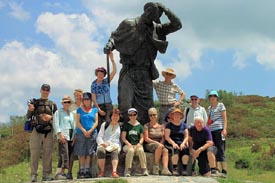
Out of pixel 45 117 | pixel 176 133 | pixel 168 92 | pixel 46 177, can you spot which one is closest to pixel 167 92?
pixel 168 92

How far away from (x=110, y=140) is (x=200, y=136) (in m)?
Result: 1.74

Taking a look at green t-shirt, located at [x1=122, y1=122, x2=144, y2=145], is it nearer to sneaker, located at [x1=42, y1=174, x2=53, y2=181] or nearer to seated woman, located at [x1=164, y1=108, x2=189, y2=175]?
seated woman, located at [x1=164, y1=108, x2=189, y2=175]

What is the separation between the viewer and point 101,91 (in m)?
10.3

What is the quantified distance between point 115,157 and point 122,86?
6.38 feet

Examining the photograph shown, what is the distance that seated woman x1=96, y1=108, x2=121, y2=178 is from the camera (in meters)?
9.39

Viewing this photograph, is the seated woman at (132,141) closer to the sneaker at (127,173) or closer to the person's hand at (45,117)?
the sneaker at (127,173)

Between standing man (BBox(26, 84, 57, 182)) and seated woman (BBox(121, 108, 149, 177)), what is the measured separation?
4.73 feet

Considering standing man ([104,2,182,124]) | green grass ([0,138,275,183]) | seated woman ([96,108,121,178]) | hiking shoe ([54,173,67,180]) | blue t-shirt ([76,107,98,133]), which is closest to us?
seated woman ([96,108,121,178])

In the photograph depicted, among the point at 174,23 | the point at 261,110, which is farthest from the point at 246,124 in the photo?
the point at 174,23

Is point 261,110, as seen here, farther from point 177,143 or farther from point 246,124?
point 177,143

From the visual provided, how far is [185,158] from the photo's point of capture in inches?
383

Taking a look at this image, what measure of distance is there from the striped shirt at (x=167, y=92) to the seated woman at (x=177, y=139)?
0.78m

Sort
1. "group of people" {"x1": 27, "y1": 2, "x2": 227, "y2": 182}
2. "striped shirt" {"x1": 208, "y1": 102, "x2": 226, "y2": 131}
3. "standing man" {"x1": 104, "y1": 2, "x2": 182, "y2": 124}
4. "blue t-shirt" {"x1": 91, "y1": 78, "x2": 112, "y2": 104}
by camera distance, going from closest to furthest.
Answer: "group of people" {"x1": 27, "y1": 2, "x2": 227, "y2": 182}, "striped shirt" {"x1": 208, "y1": 102, "x2": 226, "y2": 131}, "blue t-shirt" {"x1": 91, "y1": 78, "x2": 112, "y2": 104}, "standing man" {"x1": 104, "y1": 2, "x2": 182, "y2": 124}

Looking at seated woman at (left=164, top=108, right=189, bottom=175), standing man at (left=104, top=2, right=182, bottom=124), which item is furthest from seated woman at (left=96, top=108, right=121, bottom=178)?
standing man at (left=104, top=2, right=182, bottom=124)
